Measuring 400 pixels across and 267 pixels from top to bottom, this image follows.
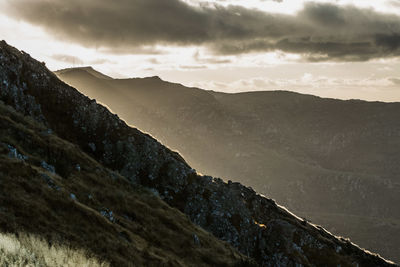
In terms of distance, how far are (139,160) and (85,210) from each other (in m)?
42.8

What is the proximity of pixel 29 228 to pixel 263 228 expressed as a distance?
6677 centimetres

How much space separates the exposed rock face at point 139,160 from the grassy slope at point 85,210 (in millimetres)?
16434

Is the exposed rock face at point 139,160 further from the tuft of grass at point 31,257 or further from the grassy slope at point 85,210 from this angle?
the tuft of grass at point 31,257

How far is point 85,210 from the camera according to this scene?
2280cm

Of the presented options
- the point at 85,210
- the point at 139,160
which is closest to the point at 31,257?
the point at 85,210

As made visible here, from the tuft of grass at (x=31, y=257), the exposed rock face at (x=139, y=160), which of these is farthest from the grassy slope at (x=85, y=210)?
the exposed rock face at (x=139, y=160)

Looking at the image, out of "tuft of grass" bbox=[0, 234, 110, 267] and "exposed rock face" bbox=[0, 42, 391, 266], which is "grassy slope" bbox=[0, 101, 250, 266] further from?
"exposed rock face" bbox=[0, 42, 391, 266]

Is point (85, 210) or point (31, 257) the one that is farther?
point (85, 210)

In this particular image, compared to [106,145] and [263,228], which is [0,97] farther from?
[263,228]

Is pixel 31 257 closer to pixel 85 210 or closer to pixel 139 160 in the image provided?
pixel 85 210

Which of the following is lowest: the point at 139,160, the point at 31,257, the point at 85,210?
the point at 139,160

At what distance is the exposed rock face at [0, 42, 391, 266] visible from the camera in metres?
57.5

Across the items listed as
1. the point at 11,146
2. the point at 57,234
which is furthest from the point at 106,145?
the point at 57,234

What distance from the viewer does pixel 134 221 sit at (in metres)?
32.6
